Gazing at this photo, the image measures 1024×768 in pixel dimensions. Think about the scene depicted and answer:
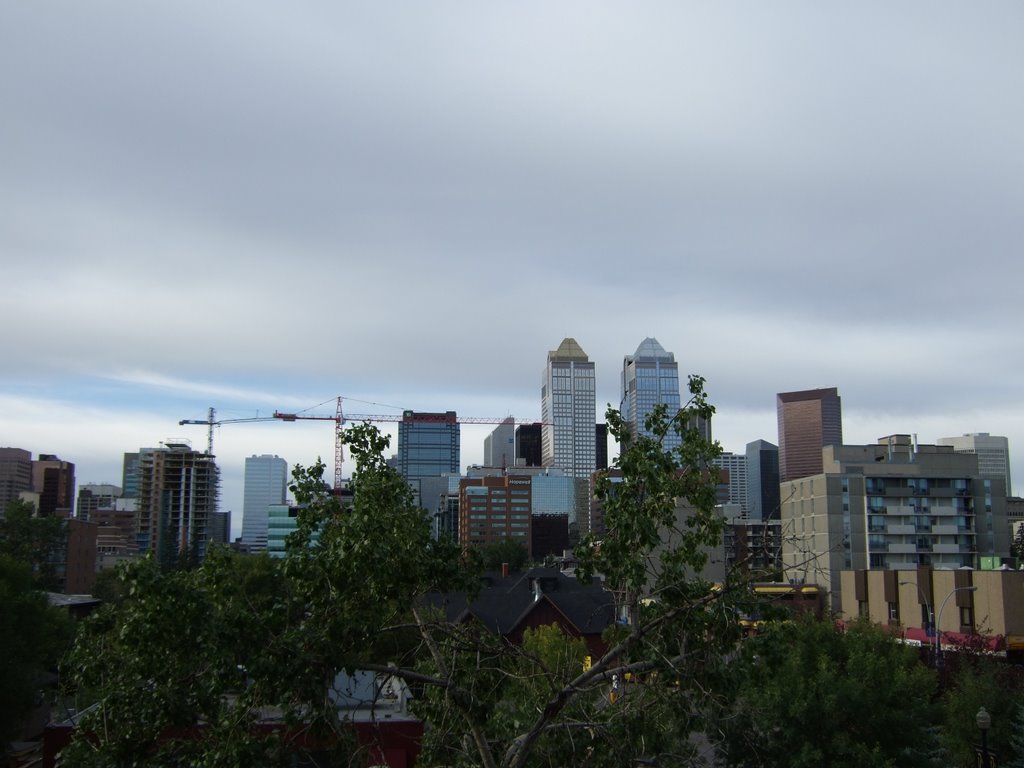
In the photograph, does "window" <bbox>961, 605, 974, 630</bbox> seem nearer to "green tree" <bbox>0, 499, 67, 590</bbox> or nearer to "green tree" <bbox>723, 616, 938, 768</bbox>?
"green tree" <bbox>723, 616, 938, 768</bbox>

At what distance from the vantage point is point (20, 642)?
3531 centimetres

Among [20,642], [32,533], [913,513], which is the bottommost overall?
[20,642]

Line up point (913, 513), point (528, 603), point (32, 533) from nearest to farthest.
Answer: point (528, 603), point (32, 533), point (913, 513)

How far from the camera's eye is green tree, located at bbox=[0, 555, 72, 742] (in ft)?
109

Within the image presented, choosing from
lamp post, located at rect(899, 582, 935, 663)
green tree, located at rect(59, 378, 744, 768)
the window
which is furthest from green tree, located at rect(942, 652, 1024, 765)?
green tree, located at rect(59, 378, 744, 768)

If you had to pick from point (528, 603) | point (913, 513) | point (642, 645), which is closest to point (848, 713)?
point (642, 645)

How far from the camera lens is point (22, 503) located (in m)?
87.6

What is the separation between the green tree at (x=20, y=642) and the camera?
1307 inches

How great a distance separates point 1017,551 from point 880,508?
66.7 m

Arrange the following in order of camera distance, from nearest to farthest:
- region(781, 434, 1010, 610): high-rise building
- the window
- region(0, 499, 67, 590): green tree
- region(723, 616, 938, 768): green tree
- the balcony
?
region(723, 616, 938, 768): green tree
the window
region(0, 499, 67, 590): green tree
the balcony
region(781, 434, 1010, 610): high-rise building

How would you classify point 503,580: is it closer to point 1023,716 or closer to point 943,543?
point 943,543

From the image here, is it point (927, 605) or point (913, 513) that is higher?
point (913, 513)

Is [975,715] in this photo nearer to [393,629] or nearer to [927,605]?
[927,605]

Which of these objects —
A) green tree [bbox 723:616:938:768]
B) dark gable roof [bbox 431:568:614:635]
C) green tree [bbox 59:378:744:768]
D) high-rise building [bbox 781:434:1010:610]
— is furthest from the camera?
high-rise building [bbox 781:434:1010:610]
